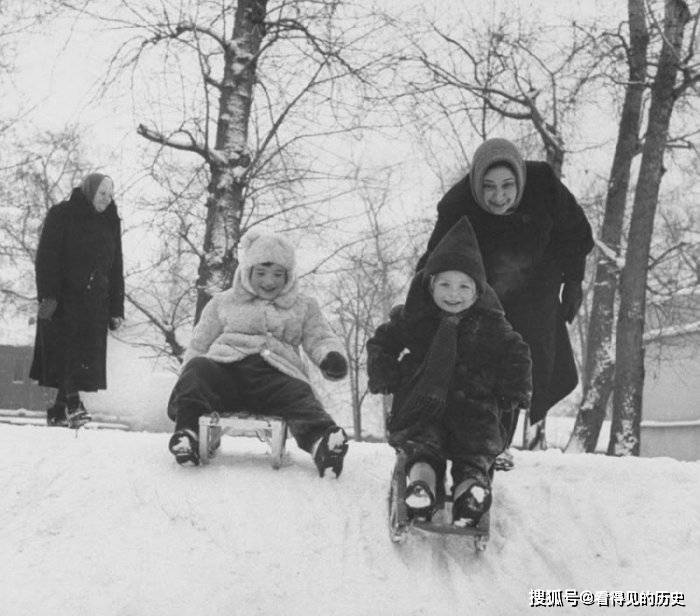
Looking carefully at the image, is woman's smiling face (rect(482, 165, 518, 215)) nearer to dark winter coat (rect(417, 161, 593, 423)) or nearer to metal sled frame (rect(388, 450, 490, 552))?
dark winter coat (rect(417, 161, 593, 423))

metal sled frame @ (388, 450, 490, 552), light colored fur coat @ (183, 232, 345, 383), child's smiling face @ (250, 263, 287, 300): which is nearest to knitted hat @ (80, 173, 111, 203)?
light colored fur coat @ (183, 232, 345, 383)

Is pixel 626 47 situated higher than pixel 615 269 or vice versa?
pixel 626 47

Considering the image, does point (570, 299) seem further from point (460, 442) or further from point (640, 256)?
point (640, 256)

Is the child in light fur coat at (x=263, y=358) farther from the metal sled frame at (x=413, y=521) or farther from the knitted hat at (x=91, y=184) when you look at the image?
the knitted hat at (x=91, y=184)

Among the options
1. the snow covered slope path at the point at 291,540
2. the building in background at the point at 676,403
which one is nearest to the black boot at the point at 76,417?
the snow covered slope path at the point at 291,540

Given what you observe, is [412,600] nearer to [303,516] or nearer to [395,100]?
[303,516]

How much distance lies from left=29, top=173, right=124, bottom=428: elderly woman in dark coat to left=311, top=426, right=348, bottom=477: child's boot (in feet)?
8.03

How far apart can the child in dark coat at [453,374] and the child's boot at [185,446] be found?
1012 mm

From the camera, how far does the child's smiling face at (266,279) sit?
4.93 meters

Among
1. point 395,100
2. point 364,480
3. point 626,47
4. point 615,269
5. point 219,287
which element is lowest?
point 364,480

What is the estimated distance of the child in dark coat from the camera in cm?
382

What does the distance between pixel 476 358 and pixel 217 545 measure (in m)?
1.54

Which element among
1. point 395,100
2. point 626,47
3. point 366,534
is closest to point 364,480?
point 366,534

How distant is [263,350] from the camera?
476cm
